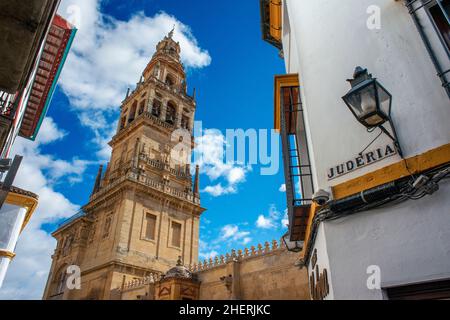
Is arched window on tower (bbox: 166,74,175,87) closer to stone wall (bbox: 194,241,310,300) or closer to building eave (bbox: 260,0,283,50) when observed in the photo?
stone wall (bbox: 194,241,310,300)

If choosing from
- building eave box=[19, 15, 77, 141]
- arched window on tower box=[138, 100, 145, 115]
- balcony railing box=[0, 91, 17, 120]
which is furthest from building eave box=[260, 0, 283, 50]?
arched window on tower box=[138, 100, 145, 115]

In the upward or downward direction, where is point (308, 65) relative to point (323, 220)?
upward

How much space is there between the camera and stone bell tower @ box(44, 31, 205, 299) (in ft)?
77.5

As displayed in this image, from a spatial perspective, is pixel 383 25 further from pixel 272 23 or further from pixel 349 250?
pixel 272 23

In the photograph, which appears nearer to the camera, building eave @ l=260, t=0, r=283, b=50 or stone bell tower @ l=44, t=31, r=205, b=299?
building eave @ l=260, t=0, r=283, b=50

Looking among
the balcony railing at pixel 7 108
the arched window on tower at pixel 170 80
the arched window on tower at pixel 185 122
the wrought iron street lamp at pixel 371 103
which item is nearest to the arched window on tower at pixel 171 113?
the arched window on tower at pixel 185 122

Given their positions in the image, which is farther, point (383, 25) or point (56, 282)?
point (56, 282)

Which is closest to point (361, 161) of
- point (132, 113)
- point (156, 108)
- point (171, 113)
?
point (156, 108)

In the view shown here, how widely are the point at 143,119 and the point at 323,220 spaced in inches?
1145

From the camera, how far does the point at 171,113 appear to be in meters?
36.3

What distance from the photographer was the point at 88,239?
27.3 m

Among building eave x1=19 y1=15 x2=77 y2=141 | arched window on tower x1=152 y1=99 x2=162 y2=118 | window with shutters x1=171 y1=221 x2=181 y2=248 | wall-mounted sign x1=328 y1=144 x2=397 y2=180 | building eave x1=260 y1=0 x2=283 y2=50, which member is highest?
arched window on tower x1=152 y1=99 x2=162 y2=118

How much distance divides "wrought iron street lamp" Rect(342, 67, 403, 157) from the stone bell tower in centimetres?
2231
